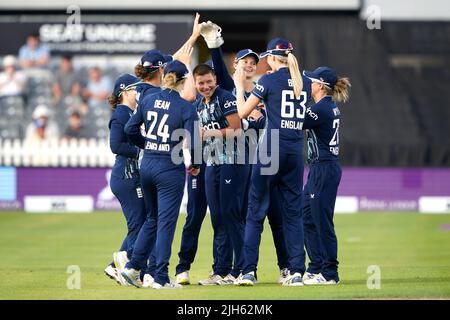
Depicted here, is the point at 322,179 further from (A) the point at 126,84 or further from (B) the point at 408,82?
(B) the point at 408,82

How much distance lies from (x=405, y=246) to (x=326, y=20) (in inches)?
424

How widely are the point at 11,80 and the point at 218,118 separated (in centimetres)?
1619

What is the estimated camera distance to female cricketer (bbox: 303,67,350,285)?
43.3 ft

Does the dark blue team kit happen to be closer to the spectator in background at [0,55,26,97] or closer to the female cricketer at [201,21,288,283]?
the female cricketer at [201,21,288,283]

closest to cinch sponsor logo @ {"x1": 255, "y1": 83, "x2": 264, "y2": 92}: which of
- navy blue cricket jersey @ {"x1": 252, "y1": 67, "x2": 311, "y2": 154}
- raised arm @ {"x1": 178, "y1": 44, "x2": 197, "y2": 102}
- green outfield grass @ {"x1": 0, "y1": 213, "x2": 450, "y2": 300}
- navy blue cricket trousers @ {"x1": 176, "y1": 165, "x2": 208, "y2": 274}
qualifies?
navy blue cricket jersey @ {"x1": 252, "y1": 67, "x2": 311, "y2": 154}

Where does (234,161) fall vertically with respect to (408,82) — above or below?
below

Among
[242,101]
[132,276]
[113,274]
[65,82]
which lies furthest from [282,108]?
[65,82]

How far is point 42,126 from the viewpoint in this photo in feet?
92.8

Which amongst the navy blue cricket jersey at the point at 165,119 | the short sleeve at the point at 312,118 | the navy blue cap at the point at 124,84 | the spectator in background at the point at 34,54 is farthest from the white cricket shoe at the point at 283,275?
the spectator in background at the point at 34,54

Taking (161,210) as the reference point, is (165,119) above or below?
above

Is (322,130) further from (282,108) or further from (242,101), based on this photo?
(242,101)

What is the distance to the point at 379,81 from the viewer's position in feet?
93.9

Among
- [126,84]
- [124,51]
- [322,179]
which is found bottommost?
[322,179]
